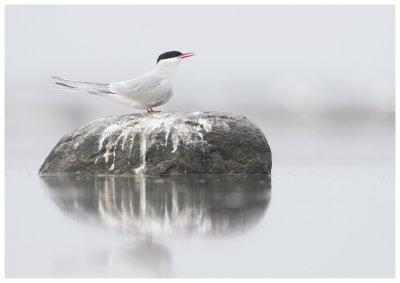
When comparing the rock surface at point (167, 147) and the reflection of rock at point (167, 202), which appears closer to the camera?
the reflection of rock at point (167, 202)

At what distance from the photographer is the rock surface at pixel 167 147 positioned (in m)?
8.98

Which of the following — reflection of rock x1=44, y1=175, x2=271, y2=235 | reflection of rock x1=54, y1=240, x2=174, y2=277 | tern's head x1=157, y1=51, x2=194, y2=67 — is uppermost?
tern's head x1=157, y1=51, x2=194, y2=67

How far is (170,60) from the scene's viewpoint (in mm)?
9656

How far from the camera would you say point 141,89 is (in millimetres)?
9375

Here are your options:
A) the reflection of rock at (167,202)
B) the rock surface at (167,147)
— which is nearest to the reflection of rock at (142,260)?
the reflection of rock at (167,202)

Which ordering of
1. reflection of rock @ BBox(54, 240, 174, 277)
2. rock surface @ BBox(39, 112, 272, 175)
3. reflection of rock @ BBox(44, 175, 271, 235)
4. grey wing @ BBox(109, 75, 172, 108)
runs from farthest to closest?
grey wing @ BBox(109, 75, 172, 108)
rock surface @ BBox(39, 112, 272, 175)
reflection of rock @ BBox(44, 175, 271, 235)
reflection of rock @ BBox(54, 240, 174, 277)

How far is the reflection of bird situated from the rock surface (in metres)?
0.26

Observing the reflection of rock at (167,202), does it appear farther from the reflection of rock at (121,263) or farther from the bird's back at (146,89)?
the bird's back at (146,89)

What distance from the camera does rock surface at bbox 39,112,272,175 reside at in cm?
898

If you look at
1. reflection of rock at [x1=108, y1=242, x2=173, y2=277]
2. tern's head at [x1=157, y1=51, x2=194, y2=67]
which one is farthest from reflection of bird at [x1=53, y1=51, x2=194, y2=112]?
reflection of rock at [x1=108, y1=242, x2=173, y2=277]

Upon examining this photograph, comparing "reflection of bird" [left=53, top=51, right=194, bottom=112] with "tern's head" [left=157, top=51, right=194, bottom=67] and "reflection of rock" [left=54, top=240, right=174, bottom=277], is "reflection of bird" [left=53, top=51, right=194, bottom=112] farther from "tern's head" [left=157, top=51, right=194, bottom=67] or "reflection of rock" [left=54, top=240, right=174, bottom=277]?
"reflection of rock" [left=54, top=240, right=174, bottom=277]

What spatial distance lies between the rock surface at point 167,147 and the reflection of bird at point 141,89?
26 centimetres

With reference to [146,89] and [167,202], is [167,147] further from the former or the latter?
[167,202]

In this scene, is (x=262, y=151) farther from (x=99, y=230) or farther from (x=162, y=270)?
(x=162, y=270)
